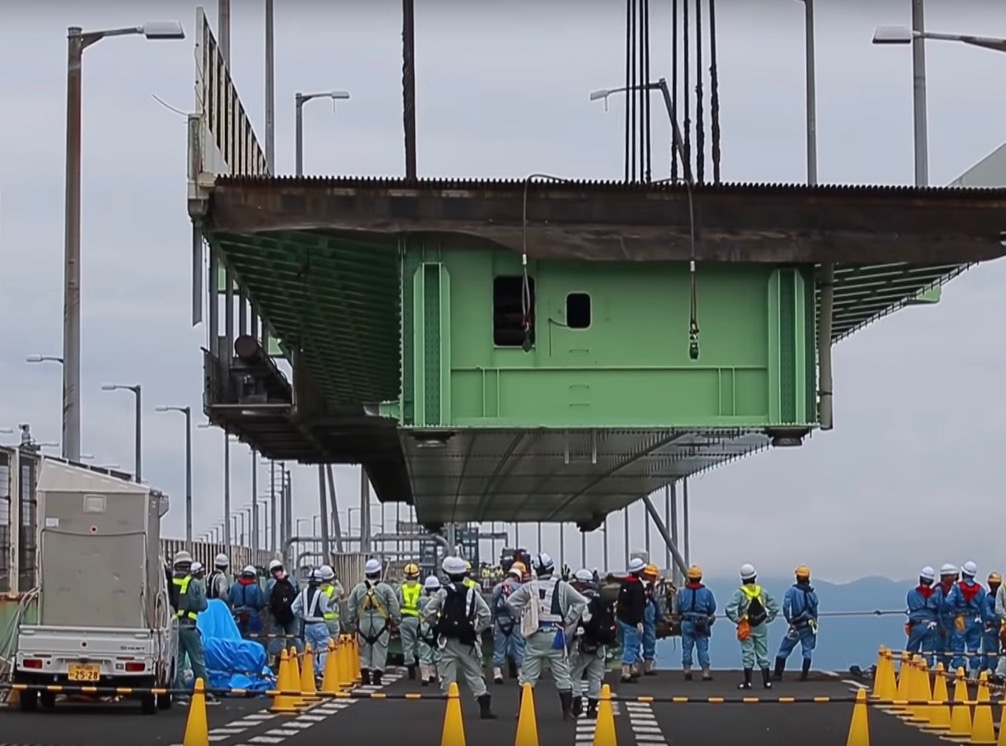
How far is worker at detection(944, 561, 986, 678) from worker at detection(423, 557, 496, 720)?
36.7 ft

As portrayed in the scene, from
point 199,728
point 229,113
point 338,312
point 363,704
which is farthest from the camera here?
point 338,312

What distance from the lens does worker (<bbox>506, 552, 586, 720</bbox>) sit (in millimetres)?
21672

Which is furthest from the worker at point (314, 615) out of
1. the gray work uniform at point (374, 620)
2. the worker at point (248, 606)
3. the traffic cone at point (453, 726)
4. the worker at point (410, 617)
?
the traffic cone at point (453, 726)

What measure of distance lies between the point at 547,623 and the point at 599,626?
0.58m

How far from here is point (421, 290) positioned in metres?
26.4

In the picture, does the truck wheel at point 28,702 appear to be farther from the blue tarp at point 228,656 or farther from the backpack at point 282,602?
the backpack at point 282,602

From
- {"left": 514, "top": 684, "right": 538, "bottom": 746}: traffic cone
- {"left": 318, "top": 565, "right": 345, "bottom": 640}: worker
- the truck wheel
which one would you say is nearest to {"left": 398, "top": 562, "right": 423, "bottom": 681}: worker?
{"left": 318, "top": 565, "right": 345, "bottom": 640}: worker

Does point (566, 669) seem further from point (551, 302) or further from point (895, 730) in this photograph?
point (551, 302)

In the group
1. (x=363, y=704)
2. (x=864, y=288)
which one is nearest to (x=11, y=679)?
(x=363, y=704)

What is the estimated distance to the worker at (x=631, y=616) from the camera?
2947 centimetres

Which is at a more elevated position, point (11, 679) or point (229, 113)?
point (229, 113)

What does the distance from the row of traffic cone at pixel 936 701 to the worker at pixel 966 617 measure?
11.2ft

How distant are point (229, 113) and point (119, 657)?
972 cm

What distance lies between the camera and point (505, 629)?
28.2 m
